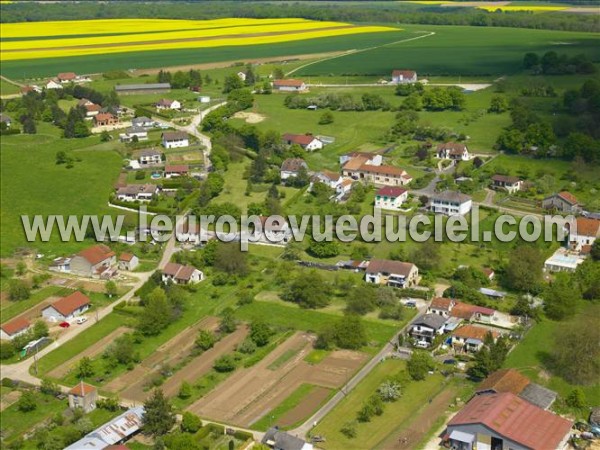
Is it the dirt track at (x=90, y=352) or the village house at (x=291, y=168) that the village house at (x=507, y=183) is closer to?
the village house at (x=291, y=168)

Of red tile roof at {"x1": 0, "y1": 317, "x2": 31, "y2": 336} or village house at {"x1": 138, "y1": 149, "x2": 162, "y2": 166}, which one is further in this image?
village house at {"x1": 138, "y1": 149, "x2": 162, "y2": 166}

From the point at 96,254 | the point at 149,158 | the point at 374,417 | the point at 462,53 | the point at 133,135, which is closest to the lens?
the point at 374,417

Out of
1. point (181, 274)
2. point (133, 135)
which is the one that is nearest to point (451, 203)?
point (181, 274)

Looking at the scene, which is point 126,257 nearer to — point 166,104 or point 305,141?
point 305,141

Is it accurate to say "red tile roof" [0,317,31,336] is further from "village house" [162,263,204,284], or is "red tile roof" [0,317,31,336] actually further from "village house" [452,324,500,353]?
"village house" [452,324,500,353]

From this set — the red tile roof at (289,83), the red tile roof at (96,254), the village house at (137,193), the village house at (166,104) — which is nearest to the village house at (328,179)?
the village house at (137,193)

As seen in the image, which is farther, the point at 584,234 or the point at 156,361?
the point at 584,234

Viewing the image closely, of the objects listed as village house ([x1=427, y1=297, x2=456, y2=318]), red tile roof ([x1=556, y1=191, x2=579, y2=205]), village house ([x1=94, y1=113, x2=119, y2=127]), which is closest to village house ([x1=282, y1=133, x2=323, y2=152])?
village house ([x1=94, y1=113, x2=119, y2=127])
